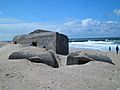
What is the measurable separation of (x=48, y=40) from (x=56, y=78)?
9.32 m

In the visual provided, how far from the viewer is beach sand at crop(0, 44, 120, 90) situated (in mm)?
8867

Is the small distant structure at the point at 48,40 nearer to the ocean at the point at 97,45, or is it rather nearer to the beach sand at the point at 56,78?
the beach sand at the point at 56,78

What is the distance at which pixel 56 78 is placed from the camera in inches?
409

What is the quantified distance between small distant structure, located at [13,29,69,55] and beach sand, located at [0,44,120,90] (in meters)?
6.05

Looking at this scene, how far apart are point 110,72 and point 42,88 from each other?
17.1 ft

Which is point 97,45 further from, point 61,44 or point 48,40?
point 48,40

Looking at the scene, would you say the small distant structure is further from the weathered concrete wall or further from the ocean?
the ocean

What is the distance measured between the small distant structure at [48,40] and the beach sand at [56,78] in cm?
605

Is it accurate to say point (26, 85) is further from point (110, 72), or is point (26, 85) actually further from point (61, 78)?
point (110, 72)

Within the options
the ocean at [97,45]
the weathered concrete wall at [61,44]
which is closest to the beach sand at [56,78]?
the weathered concrete wall at [61,44]

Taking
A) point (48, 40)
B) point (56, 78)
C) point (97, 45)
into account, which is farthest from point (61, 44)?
point (97, 45)

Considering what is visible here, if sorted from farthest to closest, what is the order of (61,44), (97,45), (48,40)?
(97,45), (61,44), (48,40)

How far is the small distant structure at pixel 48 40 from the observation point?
756 inches

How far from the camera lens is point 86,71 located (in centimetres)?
1246
